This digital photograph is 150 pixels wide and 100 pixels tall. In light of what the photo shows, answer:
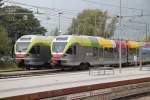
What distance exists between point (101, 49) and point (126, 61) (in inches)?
248

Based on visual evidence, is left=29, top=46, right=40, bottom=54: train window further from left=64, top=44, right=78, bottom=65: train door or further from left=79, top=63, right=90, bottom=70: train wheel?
left=79, top=63, right=90, bottom=70: train wheel

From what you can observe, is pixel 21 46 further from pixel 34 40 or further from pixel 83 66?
pixel 83 66

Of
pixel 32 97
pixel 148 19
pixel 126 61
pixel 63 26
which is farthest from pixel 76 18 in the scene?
pixel 32 97

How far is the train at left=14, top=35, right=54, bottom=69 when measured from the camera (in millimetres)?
38094

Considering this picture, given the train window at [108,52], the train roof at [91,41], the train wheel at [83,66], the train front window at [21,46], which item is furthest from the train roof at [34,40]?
the train window at [108,52]

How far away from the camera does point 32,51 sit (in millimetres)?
38781

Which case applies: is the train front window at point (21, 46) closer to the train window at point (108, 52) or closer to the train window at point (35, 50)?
the train window at point (35, 50)

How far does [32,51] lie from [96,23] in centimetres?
5091

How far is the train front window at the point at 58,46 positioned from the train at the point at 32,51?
244 cm

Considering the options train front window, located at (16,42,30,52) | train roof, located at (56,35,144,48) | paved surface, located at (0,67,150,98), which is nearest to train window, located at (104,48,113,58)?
train roof, located at (56,35,144,48)

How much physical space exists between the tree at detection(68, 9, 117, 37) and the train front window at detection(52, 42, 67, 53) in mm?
49790

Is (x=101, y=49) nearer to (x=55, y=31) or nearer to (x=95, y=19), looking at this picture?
(x=95, y=19)

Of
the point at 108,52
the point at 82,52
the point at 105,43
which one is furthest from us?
the point at 108,52

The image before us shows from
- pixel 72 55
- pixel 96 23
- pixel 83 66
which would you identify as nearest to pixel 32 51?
pixel 72 55
